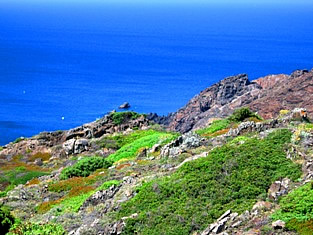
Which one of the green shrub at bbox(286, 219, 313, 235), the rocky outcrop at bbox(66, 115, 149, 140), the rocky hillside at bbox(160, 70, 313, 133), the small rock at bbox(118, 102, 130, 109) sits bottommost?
the green shrub at bbox(286, 219, 313, 235)

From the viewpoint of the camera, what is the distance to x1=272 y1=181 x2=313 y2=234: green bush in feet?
55.4

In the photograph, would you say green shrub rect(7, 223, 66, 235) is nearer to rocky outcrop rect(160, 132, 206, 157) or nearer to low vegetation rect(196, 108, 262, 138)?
rocky outcrop rect(160, 132, 206, 157)

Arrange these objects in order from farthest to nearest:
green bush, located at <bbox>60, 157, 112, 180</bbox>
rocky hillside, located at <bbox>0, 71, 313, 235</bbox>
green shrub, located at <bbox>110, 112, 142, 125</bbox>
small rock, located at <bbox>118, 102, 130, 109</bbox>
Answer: small rock, located at <bbox>118, 102, 130, 109</bbox> < green shrub, located at <bbox>110, 112, 142, 125</bbox> < green bush, located at <bbox>60, 157, 112, 180</bbox> < rocky hillside, located at <bbox>0, 71, 313, 235</bbox>

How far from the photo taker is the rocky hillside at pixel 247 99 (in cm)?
8750

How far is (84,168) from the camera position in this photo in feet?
109

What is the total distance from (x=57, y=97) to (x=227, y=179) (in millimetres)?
138770

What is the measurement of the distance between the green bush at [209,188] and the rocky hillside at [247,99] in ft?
187

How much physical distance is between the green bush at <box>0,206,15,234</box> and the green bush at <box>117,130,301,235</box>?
17.3ft

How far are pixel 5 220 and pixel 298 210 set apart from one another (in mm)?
12487

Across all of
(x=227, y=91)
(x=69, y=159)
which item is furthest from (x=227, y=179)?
(x=227, y=91)

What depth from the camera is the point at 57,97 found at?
15700cm

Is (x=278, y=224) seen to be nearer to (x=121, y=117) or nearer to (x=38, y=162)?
(x=38, y=162)

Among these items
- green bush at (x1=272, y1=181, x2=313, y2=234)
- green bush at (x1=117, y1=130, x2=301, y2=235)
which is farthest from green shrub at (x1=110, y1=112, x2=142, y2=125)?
green bush at (x1=272, y1=181, x2=313, y2=234)

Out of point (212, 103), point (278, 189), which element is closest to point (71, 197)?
point (278, 189)
